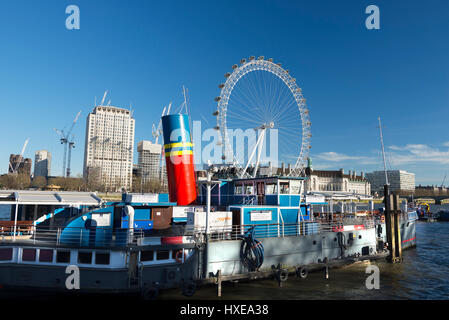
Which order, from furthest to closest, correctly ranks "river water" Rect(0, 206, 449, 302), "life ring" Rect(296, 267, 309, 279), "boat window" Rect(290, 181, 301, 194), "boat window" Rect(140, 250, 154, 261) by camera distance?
"boat window" Rect(290, 181, 301, 194) → "life ring" Rect(296, 267, 309, 279) → "river water" Rect(0, 206, 449, 302) → "boat window" Rect(140, 250, 154, 261)

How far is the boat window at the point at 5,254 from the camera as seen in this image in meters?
17.6

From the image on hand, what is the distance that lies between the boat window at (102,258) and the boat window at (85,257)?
16.4 inches

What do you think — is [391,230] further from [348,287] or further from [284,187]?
[284,187]

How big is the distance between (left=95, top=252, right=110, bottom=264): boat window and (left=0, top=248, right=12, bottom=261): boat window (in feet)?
15.4

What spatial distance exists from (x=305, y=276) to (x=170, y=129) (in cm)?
1442

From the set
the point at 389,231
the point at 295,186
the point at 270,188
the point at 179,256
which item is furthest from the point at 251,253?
the point at 389,231

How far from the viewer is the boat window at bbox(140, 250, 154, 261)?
59.6 feet

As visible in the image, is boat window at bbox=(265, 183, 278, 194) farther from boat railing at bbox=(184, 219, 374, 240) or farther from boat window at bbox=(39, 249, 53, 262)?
boat window at bbox=(39, 249, 53, 262)

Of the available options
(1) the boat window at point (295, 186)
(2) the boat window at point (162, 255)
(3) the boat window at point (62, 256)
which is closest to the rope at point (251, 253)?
(2) the boat window at point (162, 255)

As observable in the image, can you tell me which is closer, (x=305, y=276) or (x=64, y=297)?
(x=64, y=297)

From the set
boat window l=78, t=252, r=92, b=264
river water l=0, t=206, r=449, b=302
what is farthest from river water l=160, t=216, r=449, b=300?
boat window l=78, t=252, r=92, b=264
